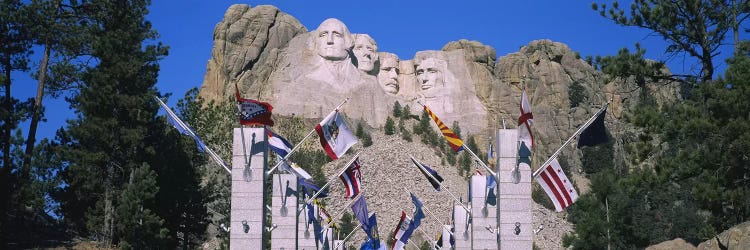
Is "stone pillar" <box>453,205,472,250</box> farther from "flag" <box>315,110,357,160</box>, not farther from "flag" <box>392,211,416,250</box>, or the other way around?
"flag" <box>315,110,357,160</box>

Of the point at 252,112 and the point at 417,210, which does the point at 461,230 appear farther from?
the point at 252,112

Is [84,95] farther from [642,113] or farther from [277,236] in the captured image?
[642,113]

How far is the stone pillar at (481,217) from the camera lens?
3347 centimetres

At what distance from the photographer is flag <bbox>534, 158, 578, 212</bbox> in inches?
1124

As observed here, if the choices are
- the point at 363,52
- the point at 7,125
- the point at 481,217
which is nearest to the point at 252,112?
the point at 481,217

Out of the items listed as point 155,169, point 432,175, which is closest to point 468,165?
point 155,169

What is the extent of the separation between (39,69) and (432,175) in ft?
56.3

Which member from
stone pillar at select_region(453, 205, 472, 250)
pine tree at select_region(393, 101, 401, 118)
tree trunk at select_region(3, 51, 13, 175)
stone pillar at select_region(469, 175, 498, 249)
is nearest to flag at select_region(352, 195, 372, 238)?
stone pillar at select_region(453, 205, 472, 250)

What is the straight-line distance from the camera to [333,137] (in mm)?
32156

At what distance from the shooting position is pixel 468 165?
9681 centimetres

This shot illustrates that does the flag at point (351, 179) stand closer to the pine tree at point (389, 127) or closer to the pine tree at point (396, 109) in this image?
the pine tree at point (389, 127)

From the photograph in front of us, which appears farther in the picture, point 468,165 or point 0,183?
point 468,165

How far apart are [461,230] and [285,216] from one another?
31.2 ft

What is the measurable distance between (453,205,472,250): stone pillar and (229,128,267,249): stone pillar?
14931 millimetres
